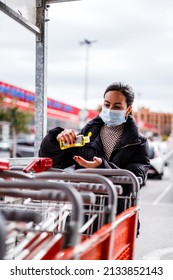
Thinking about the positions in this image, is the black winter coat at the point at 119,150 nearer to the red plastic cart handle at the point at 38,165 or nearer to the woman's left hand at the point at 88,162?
the woman's left hand at the point at 88,162

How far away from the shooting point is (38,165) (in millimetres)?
2291

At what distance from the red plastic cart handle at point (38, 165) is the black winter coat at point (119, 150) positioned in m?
0.42

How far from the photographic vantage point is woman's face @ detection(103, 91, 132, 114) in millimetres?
2740

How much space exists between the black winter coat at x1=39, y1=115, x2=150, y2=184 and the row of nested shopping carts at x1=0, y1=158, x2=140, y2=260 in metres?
0.29

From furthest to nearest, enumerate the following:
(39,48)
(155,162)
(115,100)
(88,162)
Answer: (155,162) < (39,48) < (115,100) < (88,162)

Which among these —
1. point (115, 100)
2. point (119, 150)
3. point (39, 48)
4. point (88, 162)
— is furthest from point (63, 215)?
point (39, 48)

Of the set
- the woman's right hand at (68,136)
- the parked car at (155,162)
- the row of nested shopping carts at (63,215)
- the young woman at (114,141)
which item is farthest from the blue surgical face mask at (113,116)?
the parked car at (155,162)

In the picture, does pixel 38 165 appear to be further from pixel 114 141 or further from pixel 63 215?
pixel 114 141

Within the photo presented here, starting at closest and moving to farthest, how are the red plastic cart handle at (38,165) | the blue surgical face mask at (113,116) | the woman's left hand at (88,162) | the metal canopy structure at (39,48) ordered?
the red plastic cart handle at (38,165)
the woman's left hand at (88,162)
the blue surgical face mask at (113,116)
the metal canopy structure at (39,48)

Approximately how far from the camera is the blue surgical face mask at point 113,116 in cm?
274

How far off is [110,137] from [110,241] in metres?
1.18

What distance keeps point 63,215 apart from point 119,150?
2.26 feet

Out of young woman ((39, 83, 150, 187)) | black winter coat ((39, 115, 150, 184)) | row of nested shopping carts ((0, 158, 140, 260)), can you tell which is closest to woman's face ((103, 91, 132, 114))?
young woman ((39, 83, 150, 187))
